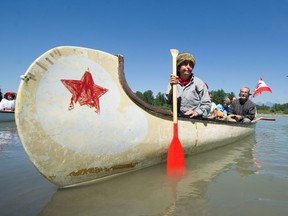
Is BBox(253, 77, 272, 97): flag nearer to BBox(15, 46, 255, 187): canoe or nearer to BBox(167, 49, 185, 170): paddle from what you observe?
BBox(167, 49, 185, 170): paddle

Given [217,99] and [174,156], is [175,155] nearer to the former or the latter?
[174,156]

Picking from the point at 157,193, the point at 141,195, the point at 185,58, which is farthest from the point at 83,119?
the point at 185,58

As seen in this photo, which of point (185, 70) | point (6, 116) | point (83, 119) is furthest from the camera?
point (6, 116)

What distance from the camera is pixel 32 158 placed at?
103 inches

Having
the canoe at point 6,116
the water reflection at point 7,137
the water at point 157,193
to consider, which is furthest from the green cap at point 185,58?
the canoe at point 6,116

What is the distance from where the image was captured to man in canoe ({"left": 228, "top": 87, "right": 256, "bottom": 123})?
799 cm

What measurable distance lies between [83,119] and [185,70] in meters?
2.43

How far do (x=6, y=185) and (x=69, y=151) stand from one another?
878 mm

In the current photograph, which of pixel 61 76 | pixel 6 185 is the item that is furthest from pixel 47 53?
pixel 6 185

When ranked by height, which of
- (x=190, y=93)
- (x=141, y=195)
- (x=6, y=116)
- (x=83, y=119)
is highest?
(x=190, y=93)

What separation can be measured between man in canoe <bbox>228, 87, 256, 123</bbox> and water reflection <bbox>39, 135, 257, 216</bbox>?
4487 mm

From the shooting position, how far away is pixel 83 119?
2893mm

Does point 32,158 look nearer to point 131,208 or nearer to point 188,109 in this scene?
point 131,208

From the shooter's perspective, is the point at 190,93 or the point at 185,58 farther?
the point at 190,93
